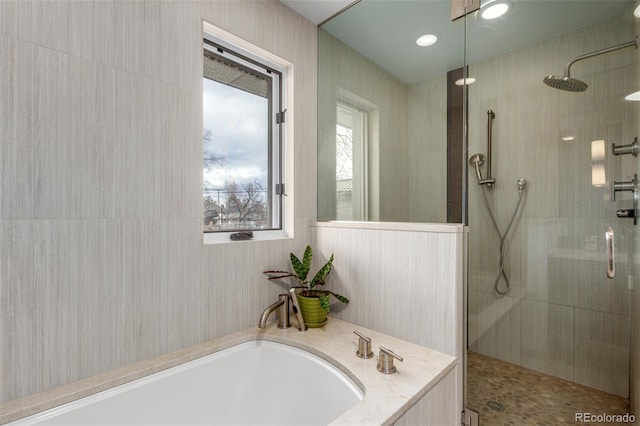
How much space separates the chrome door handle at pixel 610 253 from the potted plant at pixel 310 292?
1.18m

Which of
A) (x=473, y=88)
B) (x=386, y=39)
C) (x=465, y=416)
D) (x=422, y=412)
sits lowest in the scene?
(x=465, y=416)

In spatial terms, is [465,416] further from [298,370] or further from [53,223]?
[53,223]

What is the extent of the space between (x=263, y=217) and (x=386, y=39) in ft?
4.24

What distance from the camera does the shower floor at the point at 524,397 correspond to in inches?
52.3

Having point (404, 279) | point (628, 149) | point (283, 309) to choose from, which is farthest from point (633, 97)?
point (283, 309)

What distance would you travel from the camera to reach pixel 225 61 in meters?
1.81

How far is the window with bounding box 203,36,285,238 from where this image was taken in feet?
5.69

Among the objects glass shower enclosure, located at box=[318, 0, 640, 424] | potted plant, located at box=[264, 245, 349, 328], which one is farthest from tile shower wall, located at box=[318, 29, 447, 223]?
potted plant, located at box=[264, 245, 349, 328]

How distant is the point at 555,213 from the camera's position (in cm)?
142

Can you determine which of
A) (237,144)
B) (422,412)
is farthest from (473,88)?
(422,412)

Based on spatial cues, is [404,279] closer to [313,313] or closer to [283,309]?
[313,313]

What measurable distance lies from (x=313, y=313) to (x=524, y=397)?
1072mm

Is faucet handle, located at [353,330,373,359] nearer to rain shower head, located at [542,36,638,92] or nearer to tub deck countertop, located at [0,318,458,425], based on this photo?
tub deck countertop, located at [0,318,458,425]

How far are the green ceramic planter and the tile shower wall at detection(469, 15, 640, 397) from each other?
2.53ft
